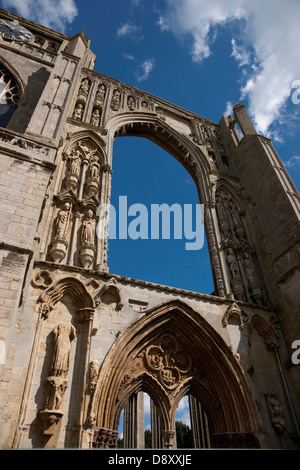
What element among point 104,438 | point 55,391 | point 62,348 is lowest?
point 104,438

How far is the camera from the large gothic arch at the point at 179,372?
6.29 meters

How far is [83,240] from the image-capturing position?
24.5ft

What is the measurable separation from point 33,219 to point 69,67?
23.4 feet

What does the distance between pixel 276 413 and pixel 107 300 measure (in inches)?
168

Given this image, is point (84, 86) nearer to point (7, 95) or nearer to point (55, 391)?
point (7, 95)

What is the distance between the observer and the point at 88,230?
7645mm

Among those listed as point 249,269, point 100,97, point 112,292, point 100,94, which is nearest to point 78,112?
point 100,97

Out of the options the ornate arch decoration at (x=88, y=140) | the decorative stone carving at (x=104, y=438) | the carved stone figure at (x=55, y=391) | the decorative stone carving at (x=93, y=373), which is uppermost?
the ornate arch decoration at (x=88, y=140)

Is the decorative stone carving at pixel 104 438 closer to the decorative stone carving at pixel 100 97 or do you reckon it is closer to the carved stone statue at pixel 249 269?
the carved stone statue at pixel 249 269

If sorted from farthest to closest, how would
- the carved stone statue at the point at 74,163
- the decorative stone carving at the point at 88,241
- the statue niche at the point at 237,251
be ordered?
the statue niche at the point at 237,251 < the carved stone statue at the point at 74,163 < the decorative stone carving at the point at 88,241

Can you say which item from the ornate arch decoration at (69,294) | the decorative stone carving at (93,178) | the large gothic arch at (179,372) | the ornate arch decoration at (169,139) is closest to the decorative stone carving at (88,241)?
the ornate arch decoration at (69,294)

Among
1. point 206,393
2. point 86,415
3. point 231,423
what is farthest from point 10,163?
point 231,423

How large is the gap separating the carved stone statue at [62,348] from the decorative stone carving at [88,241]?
1551 mm

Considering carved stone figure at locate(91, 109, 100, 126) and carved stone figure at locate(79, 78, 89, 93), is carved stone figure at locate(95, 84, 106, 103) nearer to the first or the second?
carved stone figure at locate(79, 78, 89, 93)
